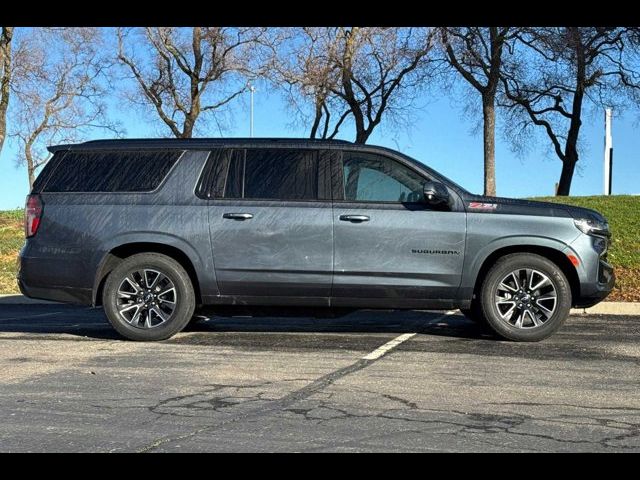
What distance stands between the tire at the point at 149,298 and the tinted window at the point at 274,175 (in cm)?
99

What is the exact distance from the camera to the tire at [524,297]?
732cm

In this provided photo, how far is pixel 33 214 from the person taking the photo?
7.67 meters

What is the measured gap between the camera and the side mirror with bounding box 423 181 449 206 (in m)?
7.18

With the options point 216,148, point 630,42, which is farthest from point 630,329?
point 630,42

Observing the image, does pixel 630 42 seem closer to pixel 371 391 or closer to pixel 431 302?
pixel 431 302

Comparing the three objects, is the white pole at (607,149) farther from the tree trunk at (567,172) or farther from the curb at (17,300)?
the curb at (17,300)

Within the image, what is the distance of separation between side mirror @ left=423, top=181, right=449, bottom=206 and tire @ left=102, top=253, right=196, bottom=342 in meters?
2.49

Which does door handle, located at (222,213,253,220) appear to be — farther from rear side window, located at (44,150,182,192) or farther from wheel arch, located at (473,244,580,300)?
wheel arch, located at (473,244,580,300)

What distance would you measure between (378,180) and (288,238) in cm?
107

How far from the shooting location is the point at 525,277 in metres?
7.38

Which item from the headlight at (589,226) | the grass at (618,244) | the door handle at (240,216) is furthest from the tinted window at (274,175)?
the grass at (618,244)

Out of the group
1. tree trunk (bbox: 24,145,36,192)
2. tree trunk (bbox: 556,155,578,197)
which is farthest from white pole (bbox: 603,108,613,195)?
tree trunk (bbox: 24,145,36,192)

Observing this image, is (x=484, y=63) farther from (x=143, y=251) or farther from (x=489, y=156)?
(x=143, y=251)

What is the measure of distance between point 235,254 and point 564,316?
3255mm
